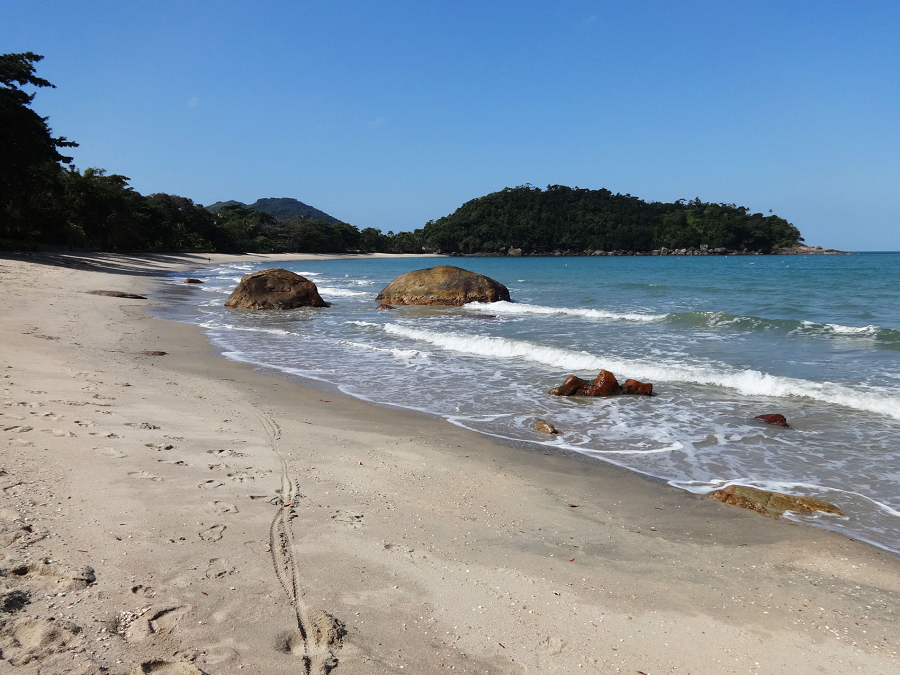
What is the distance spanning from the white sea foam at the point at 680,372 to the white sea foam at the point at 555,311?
5.53 meters

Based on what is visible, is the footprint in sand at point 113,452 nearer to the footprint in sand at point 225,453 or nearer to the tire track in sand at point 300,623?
the footprint in sand at point 225,453

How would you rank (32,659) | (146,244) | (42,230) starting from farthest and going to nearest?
1. (146,244)
2. (42,230)
3. (32,659)

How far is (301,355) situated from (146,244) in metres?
54.3

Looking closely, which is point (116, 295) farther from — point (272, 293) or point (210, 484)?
point (210, 484)

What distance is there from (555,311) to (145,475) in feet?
47.7

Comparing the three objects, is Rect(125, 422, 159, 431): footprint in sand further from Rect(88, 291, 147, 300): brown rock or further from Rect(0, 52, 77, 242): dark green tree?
Rect(0, 52, 77, 242): dark green tree

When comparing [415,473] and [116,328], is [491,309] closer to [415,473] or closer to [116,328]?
[116,328]

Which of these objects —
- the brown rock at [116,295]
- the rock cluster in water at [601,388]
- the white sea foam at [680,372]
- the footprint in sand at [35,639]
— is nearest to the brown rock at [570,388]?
the rock cluster in water at [601,388]

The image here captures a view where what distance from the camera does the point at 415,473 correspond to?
4324mm

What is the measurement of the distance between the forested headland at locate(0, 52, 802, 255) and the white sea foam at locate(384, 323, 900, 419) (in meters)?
28.1

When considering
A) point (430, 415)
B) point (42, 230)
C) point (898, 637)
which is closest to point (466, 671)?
point (898, 637)

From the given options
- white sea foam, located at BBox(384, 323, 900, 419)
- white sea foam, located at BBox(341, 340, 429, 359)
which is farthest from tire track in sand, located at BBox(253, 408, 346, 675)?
white sea foam, located at BBox(341, 340, 429, 359)

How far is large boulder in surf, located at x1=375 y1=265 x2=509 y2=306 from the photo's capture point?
61.1 feet

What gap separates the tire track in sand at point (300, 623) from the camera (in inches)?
82.7
